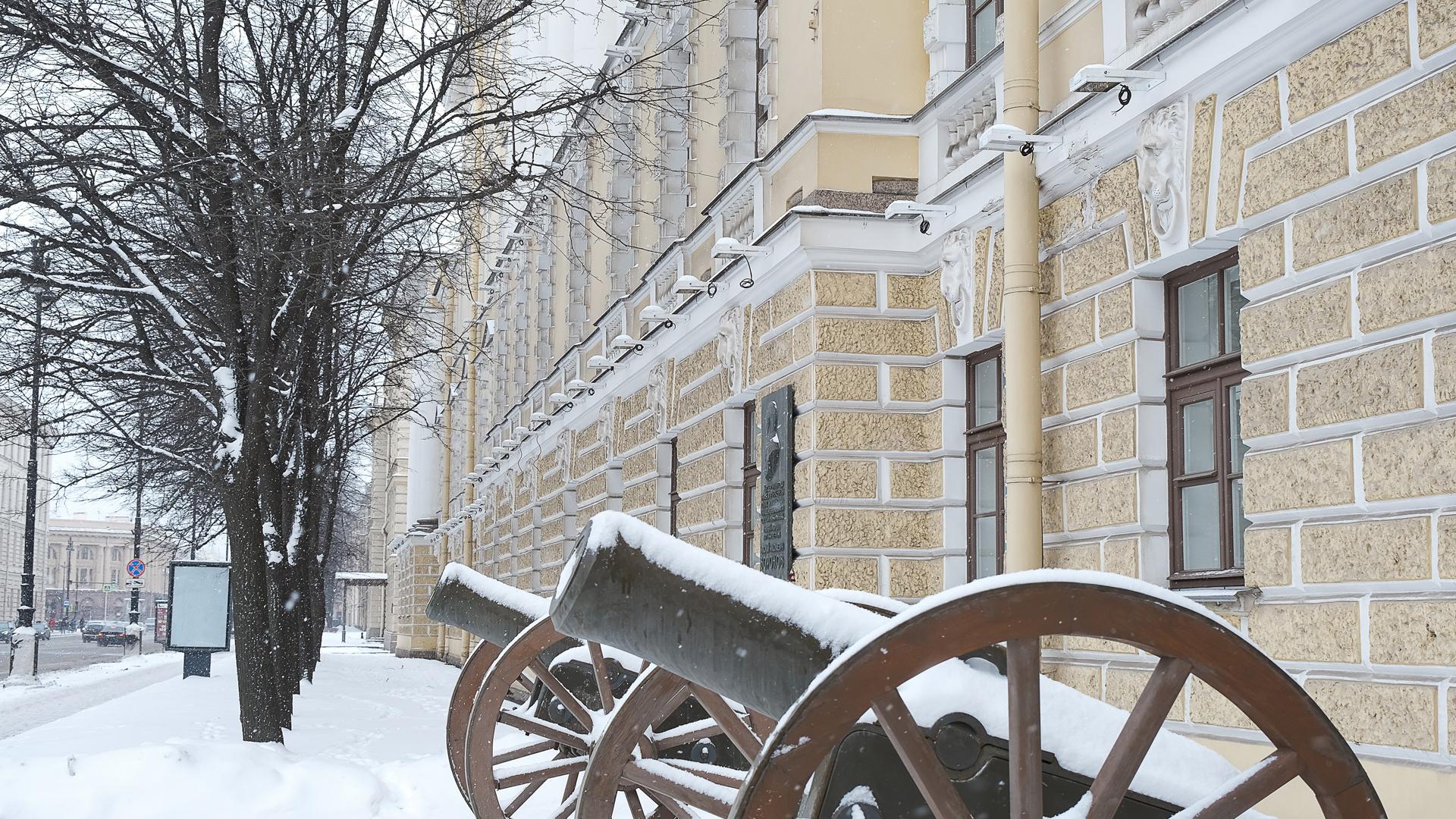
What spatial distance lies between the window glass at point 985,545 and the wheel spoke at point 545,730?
457 centimetres

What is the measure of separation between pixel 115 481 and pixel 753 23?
1272 cm

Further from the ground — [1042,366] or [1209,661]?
[1042,366]

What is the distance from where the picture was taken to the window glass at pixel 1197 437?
7469mm

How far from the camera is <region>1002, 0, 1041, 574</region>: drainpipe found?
27.7 ft

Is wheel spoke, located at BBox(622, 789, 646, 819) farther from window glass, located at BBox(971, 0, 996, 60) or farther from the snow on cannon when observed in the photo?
window glass, located at BBox(971, 0, 996, 60)

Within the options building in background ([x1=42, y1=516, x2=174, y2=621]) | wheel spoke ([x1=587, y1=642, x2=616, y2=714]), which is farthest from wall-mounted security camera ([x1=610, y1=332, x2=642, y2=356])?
building in background ([x1=42, y1=516, x2=174, y2=621])

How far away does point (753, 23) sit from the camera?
1393cm

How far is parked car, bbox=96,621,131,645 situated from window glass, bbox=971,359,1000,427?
54890mm

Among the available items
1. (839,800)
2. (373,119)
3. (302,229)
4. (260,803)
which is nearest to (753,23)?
(373,119)

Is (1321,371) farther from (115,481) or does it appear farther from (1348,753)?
(115,481)

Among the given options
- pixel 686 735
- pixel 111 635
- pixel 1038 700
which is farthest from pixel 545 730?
pixel 111 635

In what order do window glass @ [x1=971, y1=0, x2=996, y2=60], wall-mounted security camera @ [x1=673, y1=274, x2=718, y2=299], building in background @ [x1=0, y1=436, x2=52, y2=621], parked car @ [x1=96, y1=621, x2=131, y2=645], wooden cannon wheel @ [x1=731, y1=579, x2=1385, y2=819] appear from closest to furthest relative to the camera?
1. wooden cannon wheel @ [x1=731, y1=579, x2=1385, y2=819]
2. window glass @ [x1=971, y1=0, x2=996, y2=60]
3. wall-mounted security camera @ [x1=673, y1=274, x2=718, y2=299]
4. parked car @ [x1=96, y1=621, x2=131, y2=645]
5. building in background @ [x1=0, y1=436, x2=52, y2=621]

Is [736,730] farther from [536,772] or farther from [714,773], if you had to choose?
[536,772]

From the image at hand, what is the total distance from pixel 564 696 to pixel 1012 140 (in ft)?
13.5
